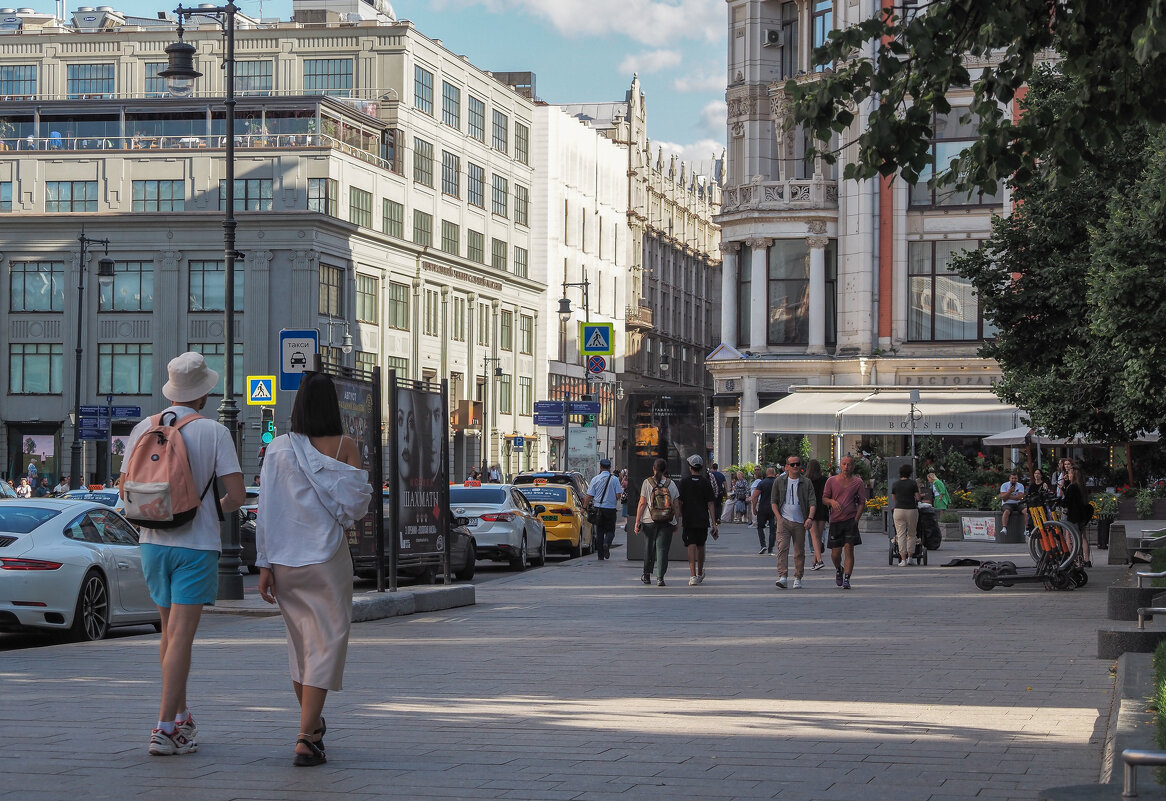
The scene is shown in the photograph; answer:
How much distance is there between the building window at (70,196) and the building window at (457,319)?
18720 millimetres

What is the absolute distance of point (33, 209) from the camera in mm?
69812

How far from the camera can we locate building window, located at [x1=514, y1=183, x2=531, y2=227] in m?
90.4

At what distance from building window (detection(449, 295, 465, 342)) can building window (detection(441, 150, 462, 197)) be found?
17.1ft

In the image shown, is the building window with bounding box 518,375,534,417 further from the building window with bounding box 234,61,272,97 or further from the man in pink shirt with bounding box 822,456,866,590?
the man in pink shirt with bounding box 822,456,866,590

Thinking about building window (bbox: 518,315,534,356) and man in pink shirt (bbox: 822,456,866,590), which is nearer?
man in pink shirt (bbox: 822,456,866,590)

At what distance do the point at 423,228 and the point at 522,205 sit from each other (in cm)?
1386

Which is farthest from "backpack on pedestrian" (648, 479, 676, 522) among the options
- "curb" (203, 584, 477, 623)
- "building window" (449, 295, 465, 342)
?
"building window" (449, 295, 465, 342)

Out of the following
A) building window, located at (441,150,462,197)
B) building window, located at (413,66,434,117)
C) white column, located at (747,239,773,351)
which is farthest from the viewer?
building window, located at (441,150,462,197)

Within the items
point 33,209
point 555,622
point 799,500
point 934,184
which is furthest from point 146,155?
point 934,184

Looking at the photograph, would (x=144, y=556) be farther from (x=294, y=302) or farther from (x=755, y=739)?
(x=294, y=302)

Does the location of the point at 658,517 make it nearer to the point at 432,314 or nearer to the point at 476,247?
the point at 432,314

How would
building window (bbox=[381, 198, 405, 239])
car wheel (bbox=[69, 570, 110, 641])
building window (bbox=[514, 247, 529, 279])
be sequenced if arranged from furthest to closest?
building window (bbox=[514, 247, 529, 279]), building window (bbox=[381, 198, 405, 239]), car wheel (bbox=[69, 570, 110, 641])

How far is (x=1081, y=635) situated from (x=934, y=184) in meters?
7.63

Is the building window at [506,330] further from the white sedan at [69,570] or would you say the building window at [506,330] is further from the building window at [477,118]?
the white sedan at [69,570]
